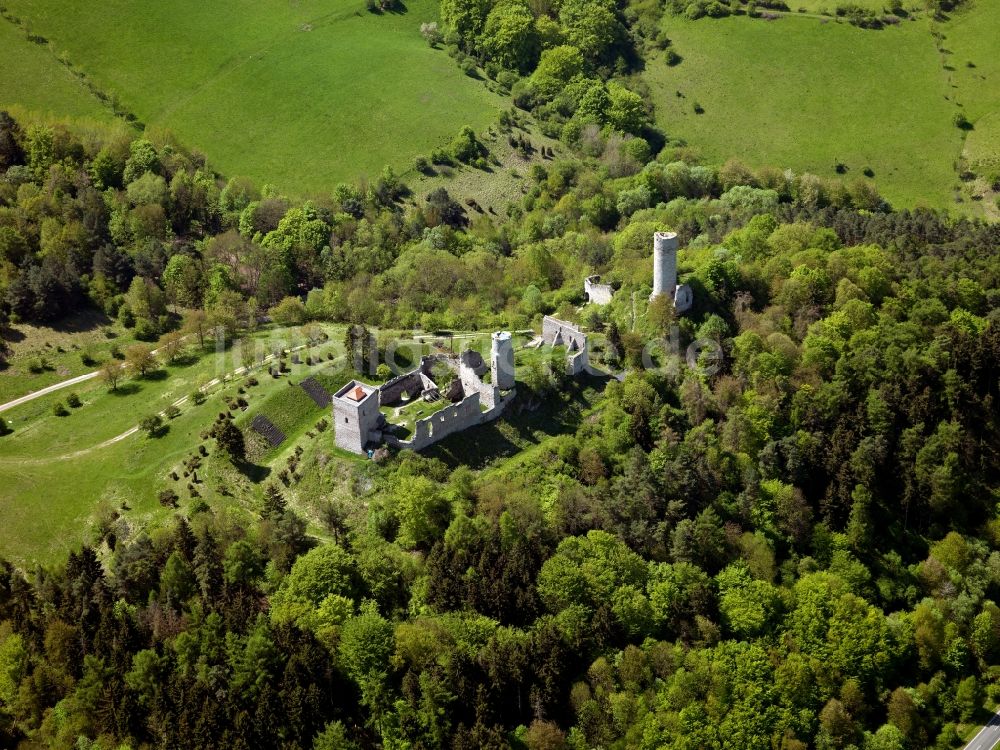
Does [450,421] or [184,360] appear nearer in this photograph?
[450,421]

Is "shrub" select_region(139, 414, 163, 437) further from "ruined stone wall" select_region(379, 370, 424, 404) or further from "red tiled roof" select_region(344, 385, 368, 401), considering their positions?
"ruined stone wall" select_region(379, 370, 424, 404)

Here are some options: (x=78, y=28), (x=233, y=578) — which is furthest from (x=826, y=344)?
(x=78, y=28)

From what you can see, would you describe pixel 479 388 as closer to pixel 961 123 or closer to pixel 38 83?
pixel 38 83

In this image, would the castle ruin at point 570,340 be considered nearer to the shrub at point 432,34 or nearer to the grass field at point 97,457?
the grass field at point 97,457

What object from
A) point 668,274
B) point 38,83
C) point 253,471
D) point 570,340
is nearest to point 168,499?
point 253,471

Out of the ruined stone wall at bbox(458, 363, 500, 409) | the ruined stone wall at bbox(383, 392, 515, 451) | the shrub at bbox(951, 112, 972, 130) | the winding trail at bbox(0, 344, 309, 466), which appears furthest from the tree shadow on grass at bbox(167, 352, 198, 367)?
the shrub at bbox(951, 112, 972, 130)

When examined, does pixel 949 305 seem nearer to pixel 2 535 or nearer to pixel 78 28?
pixel 2 535
